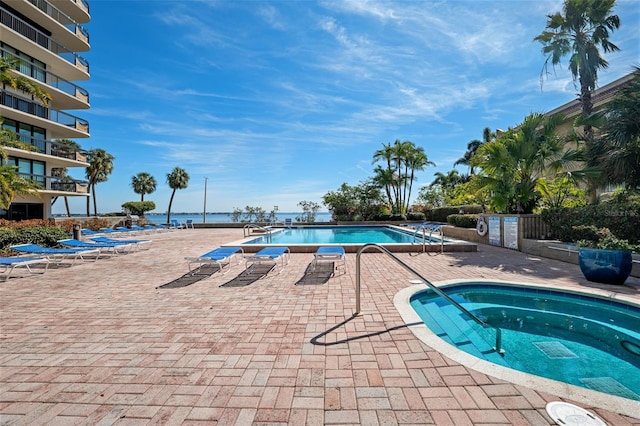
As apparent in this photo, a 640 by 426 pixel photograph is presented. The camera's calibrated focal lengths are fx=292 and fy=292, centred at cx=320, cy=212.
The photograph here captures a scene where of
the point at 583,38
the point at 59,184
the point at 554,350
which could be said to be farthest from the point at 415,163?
the point at 59,184

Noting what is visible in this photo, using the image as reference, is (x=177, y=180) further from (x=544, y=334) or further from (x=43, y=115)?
(x=544, y=334)

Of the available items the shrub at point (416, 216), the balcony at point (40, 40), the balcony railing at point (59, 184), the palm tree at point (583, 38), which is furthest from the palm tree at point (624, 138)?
the balcony at point (40, 40)

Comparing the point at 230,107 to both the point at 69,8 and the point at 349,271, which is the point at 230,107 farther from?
the point at 349,271

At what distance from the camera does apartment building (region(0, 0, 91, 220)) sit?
16.7 m

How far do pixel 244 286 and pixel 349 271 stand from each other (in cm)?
273

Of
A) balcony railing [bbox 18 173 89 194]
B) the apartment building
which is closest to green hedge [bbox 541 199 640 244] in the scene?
the apartment building

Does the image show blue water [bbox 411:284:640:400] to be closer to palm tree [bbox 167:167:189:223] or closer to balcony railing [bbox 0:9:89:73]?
balcony railing [bbox 0:9:89:73]

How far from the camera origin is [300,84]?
54.7 feet

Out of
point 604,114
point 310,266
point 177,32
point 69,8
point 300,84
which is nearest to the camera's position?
point 310,266

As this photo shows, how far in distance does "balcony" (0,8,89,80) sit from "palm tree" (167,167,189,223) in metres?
15.9

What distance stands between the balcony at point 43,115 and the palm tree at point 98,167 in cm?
1422

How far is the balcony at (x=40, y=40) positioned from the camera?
16281 millimetres

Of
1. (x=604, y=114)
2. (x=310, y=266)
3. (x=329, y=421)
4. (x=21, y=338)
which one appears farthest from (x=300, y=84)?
(x=329, y=421)

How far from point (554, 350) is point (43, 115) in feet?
87.5
